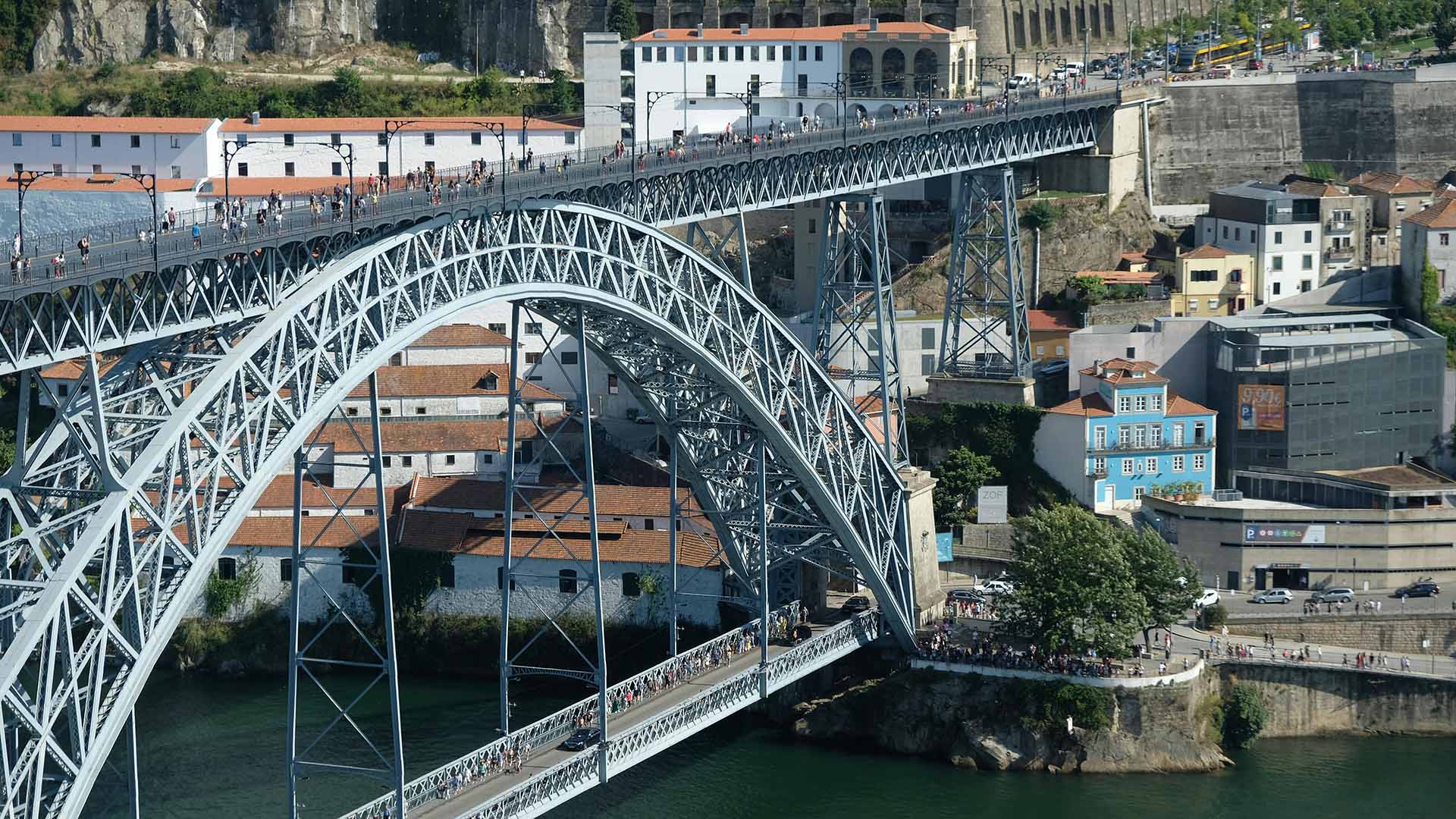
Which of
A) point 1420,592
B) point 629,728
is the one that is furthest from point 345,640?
point 1420,592

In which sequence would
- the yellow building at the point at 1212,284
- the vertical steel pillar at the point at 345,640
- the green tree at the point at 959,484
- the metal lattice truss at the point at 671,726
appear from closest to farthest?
the vertical steel pillar at the point at 345,640 → the metal lattice truss at the point at 671,726 → the green tree at the point at 959,484 → the yellow building at the point at 1212,284

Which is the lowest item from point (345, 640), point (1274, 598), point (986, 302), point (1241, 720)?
point (1241, 720)

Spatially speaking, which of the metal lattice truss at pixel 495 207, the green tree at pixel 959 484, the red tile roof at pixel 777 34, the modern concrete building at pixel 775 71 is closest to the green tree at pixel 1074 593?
the green tree at pixel 959 484

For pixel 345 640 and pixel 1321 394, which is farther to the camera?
pixel 1321 394

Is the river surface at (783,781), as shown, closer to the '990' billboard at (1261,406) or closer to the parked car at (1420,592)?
the parked car at (1420,592)

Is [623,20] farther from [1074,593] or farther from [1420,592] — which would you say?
[1074,593]

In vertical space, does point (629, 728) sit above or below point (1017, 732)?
above
